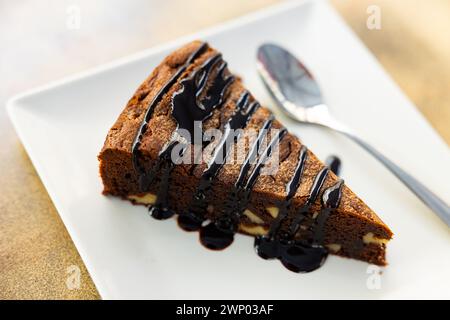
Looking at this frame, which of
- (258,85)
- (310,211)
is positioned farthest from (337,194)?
(258,85)

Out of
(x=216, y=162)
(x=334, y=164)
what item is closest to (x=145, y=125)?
(x=216, y=162)

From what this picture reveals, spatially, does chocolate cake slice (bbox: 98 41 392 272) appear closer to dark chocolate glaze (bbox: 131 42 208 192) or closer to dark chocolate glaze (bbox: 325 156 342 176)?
dark chocolate glaze (bbox: 131 42 208 192)

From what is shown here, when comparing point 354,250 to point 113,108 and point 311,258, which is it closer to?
point 311,258

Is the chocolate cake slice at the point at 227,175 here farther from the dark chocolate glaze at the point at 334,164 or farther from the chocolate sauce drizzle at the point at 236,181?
the dark chocolate glaze at the point at 334,164

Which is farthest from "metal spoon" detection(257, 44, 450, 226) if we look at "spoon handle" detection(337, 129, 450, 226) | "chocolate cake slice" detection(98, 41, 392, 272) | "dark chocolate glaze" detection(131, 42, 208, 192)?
"dark chocolate glaze" detection(131, 42, 208, 192)

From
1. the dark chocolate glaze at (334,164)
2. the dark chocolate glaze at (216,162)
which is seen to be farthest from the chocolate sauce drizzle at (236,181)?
the dark chocolate glaze at (334,164)
